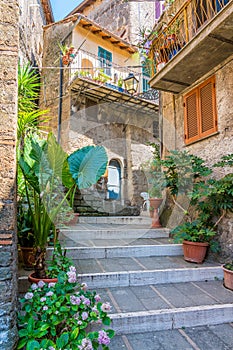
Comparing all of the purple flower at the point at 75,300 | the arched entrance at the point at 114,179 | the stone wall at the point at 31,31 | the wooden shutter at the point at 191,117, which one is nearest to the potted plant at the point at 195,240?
the wooden shutter at the point at 191,117

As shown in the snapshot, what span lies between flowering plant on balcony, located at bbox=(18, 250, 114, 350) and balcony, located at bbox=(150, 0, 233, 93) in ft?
11.0

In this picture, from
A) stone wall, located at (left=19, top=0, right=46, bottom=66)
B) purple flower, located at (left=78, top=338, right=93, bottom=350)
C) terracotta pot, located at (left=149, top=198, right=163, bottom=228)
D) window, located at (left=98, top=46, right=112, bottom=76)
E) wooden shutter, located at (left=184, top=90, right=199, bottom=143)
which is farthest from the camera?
window, located at (left=98, top=46, right=112, bottom=76)

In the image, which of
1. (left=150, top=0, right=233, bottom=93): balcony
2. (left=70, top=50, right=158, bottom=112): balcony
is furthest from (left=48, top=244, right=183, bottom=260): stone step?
(left=70, top=50, right=158, bottom=112): balcony

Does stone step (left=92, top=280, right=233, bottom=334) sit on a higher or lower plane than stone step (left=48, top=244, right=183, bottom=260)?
lower

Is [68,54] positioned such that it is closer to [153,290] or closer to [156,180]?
[156,180]

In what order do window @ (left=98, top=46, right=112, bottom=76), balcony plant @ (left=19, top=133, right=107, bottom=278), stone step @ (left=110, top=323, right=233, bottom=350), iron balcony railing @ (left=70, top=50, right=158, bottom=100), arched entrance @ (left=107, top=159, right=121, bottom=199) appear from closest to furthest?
stone step @ (left=110, top=323, right=233, bottom=350)
balcony plant @ (left=19, top=133, right=107, bottom=278)
iron balcony railing @ (left=70, top=50, right=158, bottom=100)
arched entrance @ (left=107, top=159, right=121, bottom=199)
window @ (left=98, top=46, right=112, bottom=76)

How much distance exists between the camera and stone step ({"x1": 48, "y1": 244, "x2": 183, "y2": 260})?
11.7ft

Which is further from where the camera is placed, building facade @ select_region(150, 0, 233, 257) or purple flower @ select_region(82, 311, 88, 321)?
building facade @ select_region(150, 0, 233, 257)

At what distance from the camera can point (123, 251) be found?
12.4 feet

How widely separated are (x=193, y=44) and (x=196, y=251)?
2.88 meters

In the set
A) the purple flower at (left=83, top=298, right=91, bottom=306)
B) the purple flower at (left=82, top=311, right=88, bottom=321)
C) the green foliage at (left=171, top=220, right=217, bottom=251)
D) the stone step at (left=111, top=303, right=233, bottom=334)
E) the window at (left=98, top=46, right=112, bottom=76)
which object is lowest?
the stone step at (left=111, top=303, right=233, bottom=334)

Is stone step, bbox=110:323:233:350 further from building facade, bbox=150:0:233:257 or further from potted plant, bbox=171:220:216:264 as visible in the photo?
building facade, bbox=150:0:233:257

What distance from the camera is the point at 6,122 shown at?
5.97ft

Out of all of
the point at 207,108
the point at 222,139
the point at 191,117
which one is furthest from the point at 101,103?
the point at 222,139
